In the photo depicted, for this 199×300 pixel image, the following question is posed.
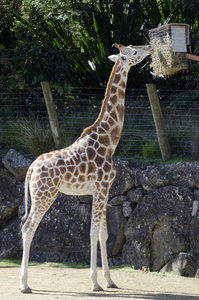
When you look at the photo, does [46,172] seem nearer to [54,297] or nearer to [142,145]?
[54,297]

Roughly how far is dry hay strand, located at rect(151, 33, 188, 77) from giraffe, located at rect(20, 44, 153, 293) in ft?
2.27

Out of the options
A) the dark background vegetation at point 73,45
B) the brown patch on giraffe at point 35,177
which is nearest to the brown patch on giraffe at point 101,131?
the brown patch on giraffe at point 35,177

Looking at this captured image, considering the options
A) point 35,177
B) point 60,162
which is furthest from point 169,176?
point 35,177

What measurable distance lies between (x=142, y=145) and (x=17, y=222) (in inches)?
94.3

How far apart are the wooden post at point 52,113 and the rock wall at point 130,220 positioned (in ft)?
2.17

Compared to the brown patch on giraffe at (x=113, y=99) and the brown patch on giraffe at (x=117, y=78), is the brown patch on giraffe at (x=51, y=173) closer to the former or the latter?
the brown patch on giraffe at (x=113, y=99)

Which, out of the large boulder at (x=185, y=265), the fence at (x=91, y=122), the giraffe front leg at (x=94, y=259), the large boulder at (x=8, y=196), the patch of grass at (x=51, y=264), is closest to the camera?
the giraffe front leg at (x=94, y=259)

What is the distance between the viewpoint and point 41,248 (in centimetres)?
708

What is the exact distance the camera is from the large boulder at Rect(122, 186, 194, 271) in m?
6.44

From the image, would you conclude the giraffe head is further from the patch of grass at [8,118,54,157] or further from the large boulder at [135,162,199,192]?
the patch of grass at [8,118,54,157]

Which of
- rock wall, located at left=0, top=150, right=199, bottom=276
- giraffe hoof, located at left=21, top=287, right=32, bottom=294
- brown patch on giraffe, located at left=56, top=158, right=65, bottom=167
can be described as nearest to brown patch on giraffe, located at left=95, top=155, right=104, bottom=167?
brown patch on giraffe, located at left=56, top=158, right=65, bottom=167

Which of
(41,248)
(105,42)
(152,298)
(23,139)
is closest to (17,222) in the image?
(41,248)

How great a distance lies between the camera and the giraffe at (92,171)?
543cm

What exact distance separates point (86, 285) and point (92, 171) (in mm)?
1410
